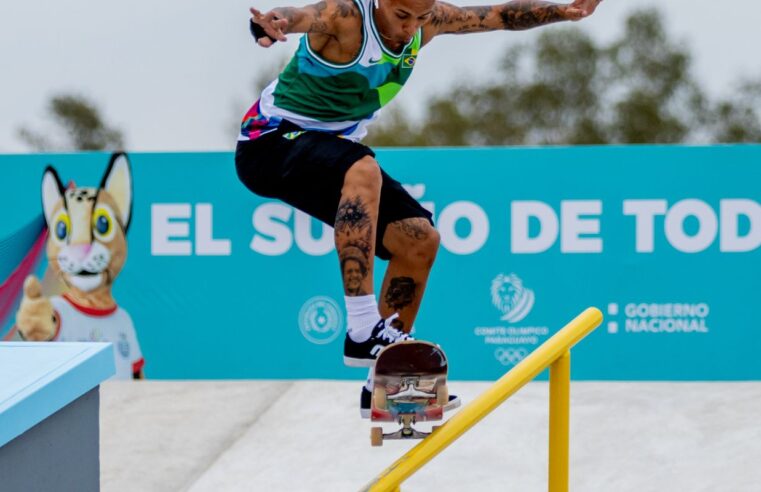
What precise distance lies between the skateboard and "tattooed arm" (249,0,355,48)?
3.76 ft

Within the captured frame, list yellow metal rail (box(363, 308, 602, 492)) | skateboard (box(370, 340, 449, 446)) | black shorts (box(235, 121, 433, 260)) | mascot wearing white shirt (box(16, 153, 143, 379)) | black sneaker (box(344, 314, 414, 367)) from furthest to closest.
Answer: mascot wearing white shirt (box(16, 153, 143, 379)) → black shorts (box(235, 121, 433, 260)) → black sneaker (box(344, 314, 414, 367)) → skateboard (box(370, 340, 449, 446)) → yellow metal rail (box(363, 308, 602, 492))

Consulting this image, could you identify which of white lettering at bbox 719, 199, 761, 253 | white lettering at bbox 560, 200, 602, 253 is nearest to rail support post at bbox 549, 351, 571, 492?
white lettering at bbox 560, 200, 602, 253

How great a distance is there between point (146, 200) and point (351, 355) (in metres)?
5.74

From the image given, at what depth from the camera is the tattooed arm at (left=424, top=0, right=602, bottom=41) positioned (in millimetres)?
4543

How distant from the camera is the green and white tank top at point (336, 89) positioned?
4.06 metres

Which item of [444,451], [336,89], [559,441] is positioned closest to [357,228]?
[336,89]

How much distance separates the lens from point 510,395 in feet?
12.0

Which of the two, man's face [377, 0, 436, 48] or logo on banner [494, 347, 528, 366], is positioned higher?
man's face [377, 0, 436, 48]

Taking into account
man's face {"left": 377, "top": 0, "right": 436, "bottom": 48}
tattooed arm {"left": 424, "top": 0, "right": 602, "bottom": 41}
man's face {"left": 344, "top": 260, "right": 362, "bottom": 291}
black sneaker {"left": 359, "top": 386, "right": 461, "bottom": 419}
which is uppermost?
tattooed arm {"left": 424, "top": 0, "right": 602, "bottom": 41}

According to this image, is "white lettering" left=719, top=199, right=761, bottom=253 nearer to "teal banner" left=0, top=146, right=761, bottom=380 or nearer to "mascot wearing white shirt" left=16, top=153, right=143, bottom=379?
"teal banner" left=0, top=146, right=761, bottom=380

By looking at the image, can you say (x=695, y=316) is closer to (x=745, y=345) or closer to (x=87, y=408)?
(x=745, y=345)

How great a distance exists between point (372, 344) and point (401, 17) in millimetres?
1220

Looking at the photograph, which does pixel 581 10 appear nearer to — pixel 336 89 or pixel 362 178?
pixel 336 89

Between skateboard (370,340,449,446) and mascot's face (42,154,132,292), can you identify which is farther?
mascot's face (42,154,132,292)
